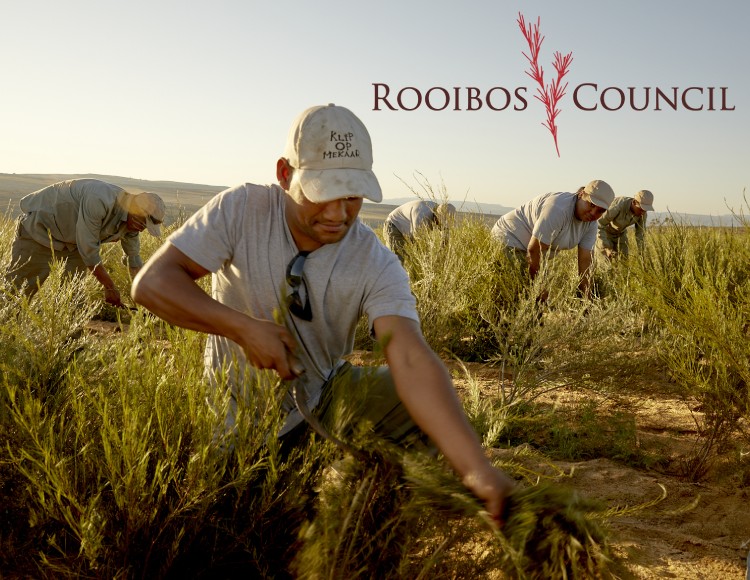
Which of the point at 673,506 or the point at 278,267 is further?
the point at 673,506

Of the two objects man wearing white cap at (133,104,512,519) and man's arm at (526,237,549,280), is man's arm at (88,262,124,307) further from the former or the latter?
man's arm at (526,237,549,280)

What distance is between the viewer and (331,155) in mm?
2008

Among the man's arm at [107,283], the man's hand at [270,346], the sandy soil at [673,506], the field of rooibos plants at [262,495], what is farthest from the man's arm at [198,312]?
the man's arm at [107,283]

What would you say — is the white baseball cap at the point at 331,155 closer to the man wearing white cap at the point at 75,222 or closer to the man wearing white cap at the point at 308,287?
the man wearing white cap at the point at 308,287

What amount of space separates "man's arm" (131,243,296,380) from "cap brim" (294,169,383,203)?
1.45 feet

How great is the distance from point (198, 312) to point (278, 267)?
1.23 ft

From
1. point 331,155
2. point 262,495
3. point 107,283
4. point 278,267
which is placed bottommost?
point 262,495

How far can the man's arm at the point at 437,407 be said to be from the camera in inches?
57.3

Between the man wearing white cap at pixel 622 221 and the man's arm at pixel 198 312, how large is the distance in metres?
6.55

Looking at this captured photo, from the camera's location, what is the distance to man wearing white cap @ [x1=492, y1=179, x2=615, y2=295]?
5.99 meters

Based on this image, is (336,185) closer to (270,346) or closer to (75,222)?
(270,346)

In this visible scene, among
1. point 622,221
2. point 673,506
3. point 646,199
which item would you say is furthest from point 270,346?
point 622,221

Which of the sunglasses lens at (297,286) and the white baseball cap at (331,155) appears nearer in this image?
the white baseball cap at (331,155)

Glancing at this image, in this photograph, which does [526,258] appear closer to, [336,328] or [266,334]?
[336,328]
